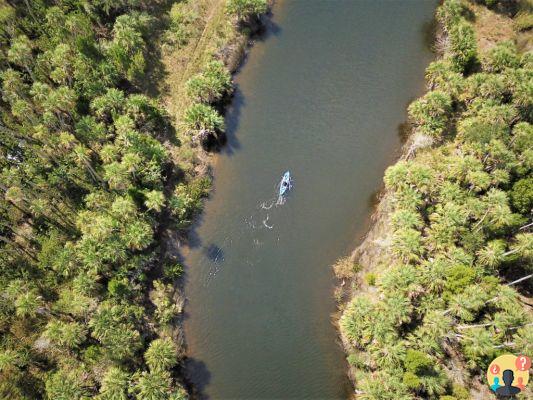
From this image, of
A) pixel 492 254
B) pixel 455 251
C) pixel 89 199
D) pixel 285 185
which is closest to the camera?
Answer: pixel 492 254

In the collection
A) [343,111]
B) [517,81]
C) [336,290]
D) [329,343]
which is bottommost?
[329,343]

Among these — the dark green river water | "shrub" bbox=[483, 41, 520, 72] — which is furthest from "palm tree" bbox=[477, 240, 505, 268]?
"shrub" bbox=[483, 41, 520, 72]

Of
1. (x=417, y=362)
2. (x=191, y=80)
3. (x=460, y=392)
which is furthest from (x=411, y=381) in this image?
(x=191, y=80)

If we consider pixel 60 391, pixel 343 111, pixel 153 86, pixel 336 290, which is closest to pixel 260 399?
pixel 336 290

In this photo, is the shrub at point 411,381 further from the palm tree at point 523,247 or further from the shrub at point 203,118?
the shrub at point 203,118

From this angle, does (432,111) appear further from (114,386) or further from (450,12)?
(114,386)

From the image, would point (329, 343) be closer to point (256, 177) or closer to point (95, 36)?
point (256, 177)

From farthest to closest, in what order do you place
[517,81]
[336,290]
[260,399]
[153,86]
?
[153,86]
[517,81]
[336,290]
[260,399]

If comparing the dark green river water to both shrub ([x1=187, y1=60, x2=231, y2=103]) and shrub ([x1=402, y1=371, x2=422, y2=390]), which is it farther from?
shrub ([x1=402, y1=371, x2=422, y2=390])
